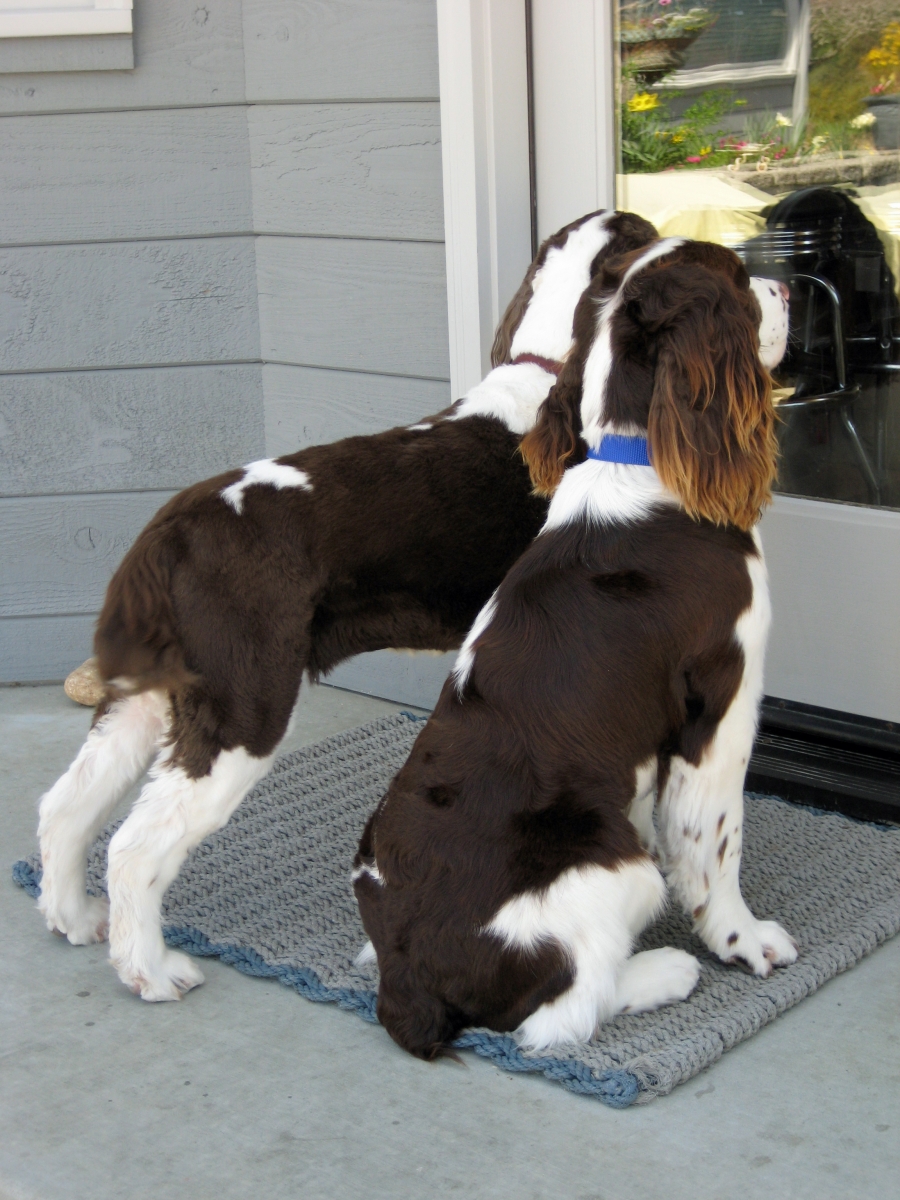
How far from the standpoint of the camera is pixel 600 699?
2357 mm

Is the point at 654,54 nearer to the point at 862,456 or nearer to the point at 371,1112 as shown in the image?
the point at 862,456

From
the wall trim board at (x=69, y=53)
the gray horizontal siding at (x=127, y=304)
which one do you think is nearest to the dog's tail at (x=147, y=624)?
the gray horizontal siding at (x=127, y=304)

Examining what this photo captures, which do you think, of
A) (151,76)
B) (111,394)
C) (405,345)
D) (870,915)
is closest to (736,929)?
(870,915)

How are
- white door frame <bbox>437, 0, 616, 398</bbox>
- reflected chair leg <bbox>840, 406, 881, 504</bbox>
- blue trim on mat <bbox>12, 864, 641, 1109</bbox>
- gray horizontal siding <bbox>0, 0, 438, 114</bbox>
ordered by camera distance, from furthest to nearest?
1. gray horizontal siding <bbox>0, 0, 438, 114</bbox>
2. white door frame <bbox>437, 0, 616, 398</bbox>
3. reflected chair leg <bbox>840, 406, 881, 504</bbox>
4. blue trim on mat <bbox>12, 864, 641, 1109</bbox>

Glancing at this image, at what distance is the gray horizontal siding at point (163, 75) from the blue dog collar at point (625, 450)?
7.64ft

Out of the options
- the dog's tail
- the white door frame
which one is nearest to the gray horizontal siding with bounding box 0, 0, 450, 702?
the white door frame

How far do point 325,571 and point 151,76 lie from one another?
2.27m

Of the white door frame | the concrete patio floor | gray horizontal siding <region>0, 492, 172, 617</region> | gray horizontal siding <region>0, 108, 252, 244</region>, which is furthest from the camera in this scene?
gray horizontal siding <region>0, 492, 172, 617</region>

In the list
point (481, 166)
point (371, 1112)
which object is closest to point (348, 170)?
point (481, 166)

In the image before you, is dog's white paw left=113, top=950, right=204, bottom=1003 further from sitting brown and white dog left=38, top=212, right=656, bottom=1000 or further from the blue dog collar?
the blue dog collar

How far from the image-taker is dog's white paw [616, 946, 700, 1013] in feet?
8.28

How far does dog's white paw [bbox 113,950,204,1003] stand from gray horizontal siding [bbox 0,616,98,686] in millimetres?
2083

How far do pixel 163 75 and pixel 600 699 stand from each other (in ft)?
9.18

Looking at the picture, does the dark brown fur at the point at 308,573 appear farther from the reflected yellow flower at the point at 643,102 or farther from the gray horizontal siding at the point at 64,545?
the gray horizontal siding at the point at 64,545
